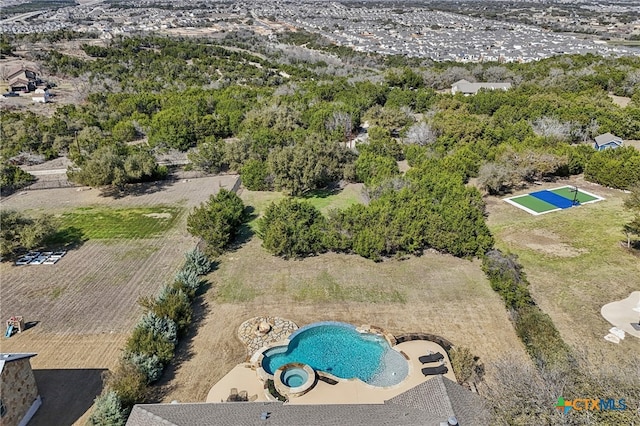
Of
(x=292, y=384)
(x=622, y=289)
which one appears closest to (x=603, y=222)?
(x=622, y=289)

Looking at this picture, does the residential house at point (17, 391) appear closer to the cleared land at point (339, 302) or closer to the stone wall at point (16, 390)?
the stone wall at point (16, 390)

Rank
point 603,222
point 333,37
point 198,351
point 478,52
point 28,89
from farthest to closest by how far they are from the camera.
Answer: point 333,37
point 478,52
point 28,89
point 603,222
point 198,351

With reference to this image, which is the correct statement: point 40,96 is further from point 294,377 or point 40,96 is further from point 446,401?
point 446,401

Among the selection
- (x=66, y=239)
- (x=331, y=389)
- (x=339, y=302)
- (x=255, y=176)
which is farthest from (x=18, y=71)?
(x=331, y=389)

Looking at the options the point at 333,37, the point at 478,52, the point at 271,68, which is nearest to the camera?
the point at 271,68

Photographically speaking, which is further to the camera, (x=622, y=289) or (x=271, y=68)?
(x=271, y=68)

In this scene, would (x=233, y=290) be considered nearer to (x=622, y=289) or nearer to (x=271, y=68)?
(x=622, y=289)
